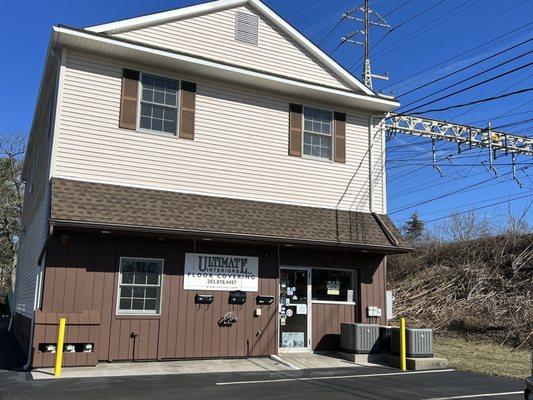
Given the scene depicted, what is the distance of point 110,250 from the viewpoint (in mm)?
12320

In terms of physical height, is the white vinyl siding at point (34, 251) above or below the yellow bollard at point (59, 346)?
above

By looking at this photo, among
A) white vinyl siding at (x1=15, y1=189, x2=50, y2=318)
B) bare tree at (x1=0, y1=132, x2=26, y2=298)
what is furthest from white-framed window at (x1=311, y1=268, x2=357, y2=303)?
bare tree at (x1=0, y1=132, x2=26, y2=298)

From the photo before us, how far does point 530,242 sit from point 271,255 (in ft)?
46.3

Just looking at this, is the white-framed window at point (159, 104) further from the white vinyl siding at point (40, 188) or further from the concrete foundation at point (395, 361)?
the concrete foundation at point (395, 361)

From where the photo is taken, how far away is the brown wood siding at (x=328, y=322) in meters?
14.6

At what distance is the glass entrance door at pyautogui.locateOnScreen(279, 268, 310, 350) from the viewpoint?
14320mm

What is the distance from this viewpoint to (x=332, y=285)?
593 inches

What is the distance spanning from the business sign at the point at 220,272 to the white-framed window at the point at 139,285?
690 millimetres

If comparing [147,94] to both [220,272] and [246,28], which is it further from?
[220,272]

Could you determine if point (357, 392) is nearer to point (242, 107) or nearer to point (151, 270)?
point (151, 270)

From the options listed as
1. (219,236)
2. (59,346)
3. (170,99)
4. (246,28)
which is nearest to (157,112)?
(170,99)

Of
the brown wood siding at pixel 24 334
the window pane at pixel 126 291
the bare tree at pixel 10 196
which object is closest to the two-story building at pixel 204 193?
the window pane at pixel 126 291

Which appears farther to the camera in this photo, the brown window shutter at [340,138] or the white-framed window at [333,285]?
the brown window shutter at [340,138]

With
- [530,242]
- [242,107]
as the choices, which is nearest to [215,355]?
[242,107]
